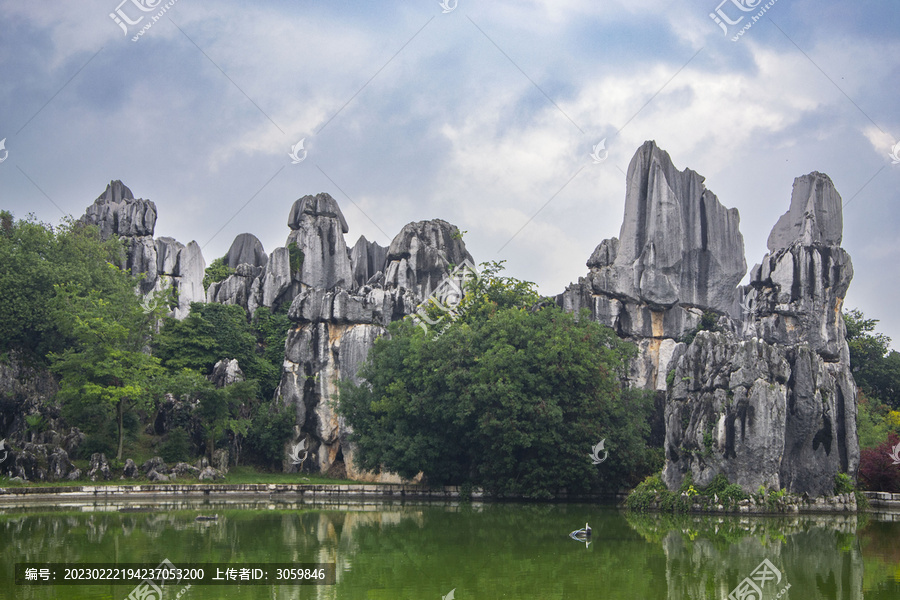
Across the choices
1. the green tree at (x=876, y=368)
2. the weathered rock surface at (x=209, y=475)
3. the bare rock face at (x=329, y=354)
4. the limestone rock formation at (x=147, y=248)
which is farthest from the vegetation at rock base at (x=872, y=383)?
the limestone rock formation at (x=147, y=248)

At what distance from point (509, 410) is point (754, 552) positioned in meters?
12.1

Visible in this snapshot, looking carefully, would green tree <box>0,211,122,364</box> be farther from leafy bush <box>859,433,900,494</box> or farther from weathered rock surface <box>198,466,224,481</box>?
leafy bush <box>859,433,900,494</box>

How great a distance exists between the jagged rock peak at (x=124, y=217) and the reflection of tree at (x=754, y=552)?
36.6 metres

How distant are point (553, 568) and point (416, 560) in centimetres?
216

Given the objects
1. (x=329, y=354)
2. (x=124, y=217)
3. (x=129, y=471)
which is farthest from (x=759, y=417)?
(x=124, y=217)

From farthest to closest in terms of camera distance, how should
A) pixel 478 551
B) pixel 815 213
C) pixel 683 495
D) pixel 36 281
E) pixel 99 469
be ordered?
pixel 815 213, pixel 36 281, pixel 99 469, pixel 683 495, pixel 478 551

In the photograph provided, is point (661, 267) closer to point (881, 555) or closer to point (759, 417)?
point (759, 417)

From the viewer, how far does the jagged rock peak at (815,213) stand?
127 ft

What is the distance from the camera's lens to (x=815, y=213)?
39031 millimetres

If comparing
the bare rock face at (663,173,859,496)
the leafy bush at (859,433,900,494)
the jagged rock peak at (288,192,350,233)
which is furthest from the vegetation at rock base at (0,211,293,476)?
the leafy bush at (859,433,900,494)

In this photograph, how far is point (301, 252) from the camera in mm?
48406

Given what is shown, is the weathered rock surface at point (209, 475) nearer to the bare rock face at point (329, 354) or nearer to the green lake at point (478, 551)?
the bare rock face at point (329, 354)

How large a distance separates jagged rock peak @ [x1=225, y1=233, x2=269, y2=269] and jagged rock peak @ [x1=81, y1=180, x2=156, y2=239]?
7485 millimetres

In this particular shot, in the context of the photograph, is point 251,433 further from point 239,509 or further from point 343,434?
point 239,509
